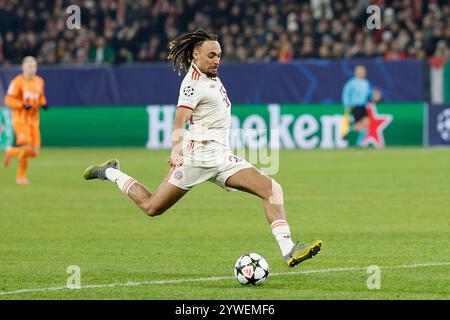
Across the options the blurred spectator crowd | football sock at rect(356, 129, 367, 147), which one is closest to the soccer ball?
football sock at rect(356, 129, 367, 147)

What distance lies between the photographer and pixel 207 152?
33.5 feet

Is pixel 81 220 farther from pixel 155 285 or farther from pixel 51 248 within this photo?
pixel 155 285

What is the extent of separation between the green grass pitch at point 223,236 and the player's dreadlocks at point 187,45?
6.48ft

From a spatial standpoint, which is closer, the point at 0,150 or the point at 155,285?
the point at 155,285

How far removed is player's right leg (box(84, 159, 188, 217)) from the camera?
34.0 ft

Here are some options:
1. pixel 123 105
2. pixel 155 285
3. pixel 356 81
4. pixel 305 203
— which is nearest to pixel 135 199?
pixel 155 285

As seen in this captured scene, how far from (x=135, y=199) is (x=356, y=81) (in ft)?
64.1

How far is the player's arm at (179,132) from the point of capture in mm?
10000

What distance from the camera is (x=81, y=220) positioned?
15.2 m

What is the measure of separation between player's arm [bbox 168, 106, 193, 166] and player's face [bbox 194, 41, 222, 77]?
1.48 ft

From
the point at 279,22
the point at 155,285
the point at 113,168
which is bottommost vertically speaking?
the point at 155,285

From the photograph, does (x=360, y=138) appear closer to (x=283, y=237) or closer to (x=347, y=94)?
(x=347, y=94)

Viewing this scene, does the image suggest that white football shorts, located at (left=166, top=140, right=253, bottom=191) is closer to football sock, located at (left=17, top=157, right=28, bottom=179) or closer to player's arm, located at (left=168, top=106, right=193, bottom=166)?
player's arm, located at (left=168, top=106, right=193, bottom=166)

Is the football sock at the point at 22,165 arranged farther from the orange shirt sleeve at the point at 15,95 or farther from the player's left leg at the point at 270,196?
the player's left leg at the point at 270,196
